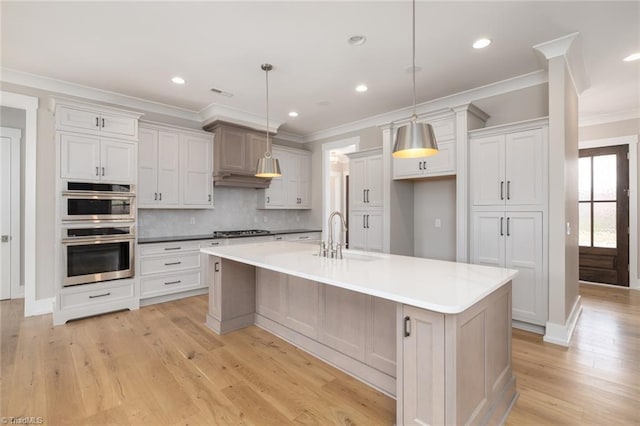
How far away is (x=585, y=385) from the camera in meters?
2.27

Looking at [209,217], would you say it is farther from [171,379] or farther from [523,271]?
[523,271]

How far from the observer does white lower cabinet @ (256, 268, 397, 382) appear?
214 centimetres

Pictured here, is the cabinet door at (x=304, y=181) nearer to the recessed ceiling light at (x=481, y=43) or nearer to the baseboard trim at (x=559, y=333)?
the recessed ceiling light at (x=481, y=43)

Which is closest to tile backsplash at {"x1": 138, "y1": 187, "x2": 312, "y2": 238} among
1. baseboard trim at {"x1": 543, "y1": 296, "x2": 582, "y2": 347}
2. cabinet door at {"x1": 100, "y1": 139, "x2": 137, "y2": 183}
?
cabinet door at {"x1": 100, "y1": 139, "x2": 137, "y2": 183}

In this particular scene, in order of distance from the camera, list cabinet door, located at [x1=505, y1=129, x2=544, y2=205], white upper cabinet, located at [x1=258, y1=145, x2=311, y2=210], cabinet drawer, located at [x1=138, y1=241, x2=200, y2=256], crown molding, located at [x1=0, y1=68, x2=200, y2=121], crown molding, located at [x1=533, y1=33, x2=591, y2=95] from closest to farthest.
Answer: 1. crown molding, located at [x1=533, y1=33, x2=591, y2=95]
2. cabinet door, located at [x1=505, y1=129, x2=544, y2=205]
3. crown molding, located at [x1=0, y1=68, x2=200, y2=121]
4. cabinet drawer, located at [x1=138, y1=241, x2=200, y2=256]
5. white upper cabinet, located at [x1=258, y1=145, x2=311, y2=210]

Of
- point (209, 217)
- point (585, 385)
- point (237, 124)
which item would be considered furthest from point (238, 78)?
point (585, 385)

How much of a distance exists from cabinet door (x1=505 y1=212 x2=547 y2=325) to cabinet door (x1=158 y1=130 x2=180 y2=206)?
14.3 feet

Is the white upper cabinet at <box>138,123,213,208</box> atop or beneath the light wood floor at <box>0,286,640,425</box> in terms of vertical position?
atop

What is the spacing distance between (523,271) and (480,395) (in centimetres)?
204

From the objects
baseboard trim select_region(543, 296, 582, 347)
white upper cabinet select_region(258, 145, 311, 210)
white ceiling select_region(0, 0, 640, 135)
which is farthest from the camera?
white upper cabinet select_region(258, 145, 311, 210)

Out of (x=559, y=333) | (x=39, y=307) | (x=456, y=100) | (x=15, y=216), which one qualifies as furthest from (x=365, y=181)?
(x=15, y=216)

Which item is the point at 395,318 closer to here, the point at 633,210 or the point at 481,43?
the point at 481,43

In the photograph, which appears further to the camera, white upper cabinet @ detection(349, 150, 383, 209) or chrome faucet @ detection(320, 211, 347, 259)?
white upper cabinet @ detection(349, 150, 383, 209)

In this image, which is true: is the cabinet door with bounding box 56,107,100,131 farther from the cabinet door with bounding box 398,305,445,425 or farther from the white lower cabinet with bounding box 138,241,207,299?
the cabinet door with bounding box 398,305,445,425
